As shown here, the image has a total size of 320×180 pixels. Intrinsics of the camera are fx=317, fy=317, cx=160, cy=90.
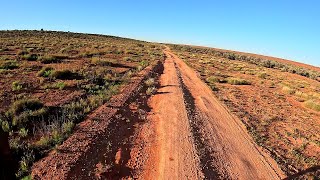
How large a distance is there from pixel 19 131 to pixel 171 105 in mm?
6687

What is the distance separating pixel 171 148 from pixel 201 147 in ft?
3.70

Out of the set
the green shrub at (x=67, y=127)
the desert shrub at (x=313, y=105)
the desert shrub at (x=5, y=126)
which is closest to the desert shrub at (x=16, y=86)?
the desert shrub at (x=5, y=126)

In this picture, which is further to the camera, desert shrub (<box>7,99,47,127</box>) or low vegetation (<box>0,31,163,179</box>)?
desert shrub (<box>7,99,47,127</box>)

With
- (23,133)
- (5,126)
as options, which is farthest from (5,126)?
(23,133)

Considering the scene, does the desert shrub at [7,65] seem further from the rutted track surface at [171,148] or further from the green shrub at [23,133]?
the green shrub at [23,133]

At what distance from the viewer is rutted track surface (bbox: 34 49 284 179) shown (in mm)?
8102

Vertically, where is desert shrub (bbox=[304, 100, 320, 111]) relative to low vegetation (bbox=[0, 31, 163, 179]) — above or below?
below

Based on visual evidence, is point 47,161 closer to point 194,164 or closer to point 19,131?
point 19,131

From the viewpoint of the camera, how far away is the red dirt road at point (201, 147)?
854 centimetres

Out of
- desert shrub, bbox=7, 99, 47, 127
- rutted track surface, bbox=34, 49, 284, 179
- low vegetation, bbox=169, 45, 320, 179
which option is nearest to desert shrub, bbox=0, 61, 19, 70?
desert shrub, bbox=7, 99, 47, 127

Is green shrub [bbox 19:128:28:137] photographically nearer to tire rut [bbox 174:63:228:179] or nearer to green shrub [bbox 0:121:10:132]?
green shrub [bbox 0:121:10:132]

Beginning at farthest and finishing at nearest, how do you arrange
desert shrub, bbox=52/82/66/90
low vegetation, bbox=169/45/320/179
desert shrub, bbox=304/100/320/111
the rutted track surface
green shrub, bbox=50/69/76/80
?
1. desert shrub, bbox=304/100/320/111
2. green shrub, bbox=50/69/76/80
3. desert shrub, bbox=52/82/66/90
4. low vegetation, bbox=169/45/320/179
5. the rutted track surface

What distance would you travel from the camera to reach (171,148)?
957cm

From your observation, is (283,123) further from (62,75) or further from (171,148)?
(62,75)
